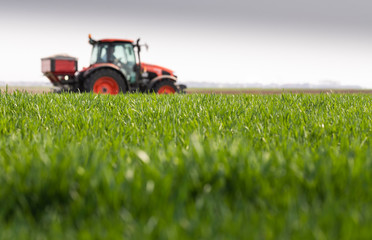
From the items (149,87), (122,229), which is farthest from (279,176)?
(149,87)

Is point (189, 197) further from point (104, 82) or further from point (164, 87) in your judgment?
point (164, 87)

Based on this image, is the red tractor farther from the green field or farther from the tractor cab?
the green field

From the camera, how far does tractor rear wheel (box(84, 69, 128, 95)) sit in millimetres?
11898

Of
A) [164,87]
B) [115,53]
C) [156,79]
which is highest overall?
[115,53]

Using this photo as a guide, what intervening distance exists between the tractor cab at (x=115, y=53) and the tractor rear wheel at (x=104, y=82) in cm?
45

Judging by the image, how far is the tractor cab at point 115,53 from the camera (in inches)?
492

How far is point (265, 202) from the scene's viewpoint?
1.99 meters

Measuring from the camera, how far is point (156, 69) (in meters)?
14.1

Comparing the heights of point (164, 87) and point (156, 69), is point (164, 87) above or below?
below

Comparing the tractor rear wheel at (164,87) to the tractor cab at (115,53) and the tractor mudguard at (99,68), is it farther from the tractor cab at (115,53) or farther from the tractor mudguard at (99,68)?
the tractor mudguard at (99,68)

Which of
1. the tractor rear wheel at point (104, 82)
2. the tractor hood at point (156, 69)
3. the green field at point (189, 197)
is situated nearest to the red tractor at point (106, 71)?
the tractor rear wheel at point (104, 82)

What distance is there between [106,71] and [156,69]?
8.45 feet

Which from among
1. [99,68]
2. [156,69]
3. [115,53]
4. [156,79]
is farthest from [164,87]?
[99,68]

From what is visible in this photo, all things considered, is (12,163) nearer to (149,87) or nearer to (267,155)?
(267,155)
